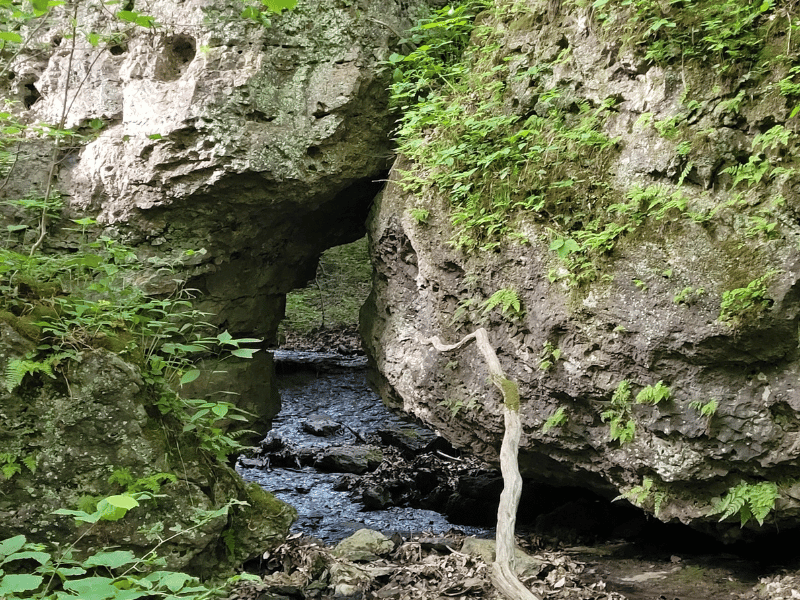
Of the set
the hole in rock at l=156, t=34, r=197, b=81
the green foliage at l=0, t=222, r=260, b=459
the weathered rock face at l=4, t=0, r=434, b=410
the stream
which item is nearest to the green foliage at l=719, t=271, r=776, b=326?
the stream

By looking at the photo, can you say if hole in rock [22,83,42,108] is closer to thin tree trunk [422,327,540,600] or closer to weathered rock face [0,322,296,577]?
weathered rock face [0,322,296,577]

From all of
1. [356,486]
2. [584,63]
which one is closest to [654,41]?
[584,63]

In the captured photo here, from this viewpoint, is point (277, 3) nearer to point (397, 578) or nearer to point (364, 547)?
point (397, 578)

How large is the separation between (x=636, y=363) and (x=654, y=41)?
8.71 ft

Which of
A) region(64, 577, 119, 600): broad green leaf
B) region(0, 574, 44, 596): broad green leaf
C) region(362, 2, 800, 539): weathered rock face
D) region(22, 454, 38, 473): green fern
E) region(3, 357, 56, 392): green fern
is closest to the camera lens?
region(0, 574, 44, 596): broad green leaf

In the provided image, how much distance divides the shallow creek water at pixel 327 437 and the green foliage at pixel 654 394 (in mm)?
3006

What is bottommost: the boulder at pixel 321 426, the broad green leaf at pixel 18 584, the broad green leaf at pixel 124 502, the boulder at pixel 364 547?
the boulder at pixel 321 426

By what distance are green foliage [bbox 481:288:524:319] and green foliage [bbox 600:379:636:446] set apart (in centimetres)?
106

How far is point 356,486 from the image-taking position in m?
8.46

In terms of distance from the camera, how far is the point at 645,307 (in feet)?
15.6

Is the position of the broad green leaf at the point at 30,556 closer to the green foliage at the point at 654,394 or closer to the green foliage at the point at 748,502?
the green foliage at the point at 654,394

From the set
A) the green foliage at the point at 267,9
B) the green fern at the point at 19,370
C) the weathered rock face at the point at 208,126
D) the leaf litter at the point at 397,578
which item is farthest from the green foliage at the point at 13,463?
the green foliage at the point at 267,9

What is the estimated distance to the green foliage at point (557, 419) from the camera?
5.28 metres

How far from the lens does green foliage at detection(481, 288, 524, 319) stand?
17.8ft
